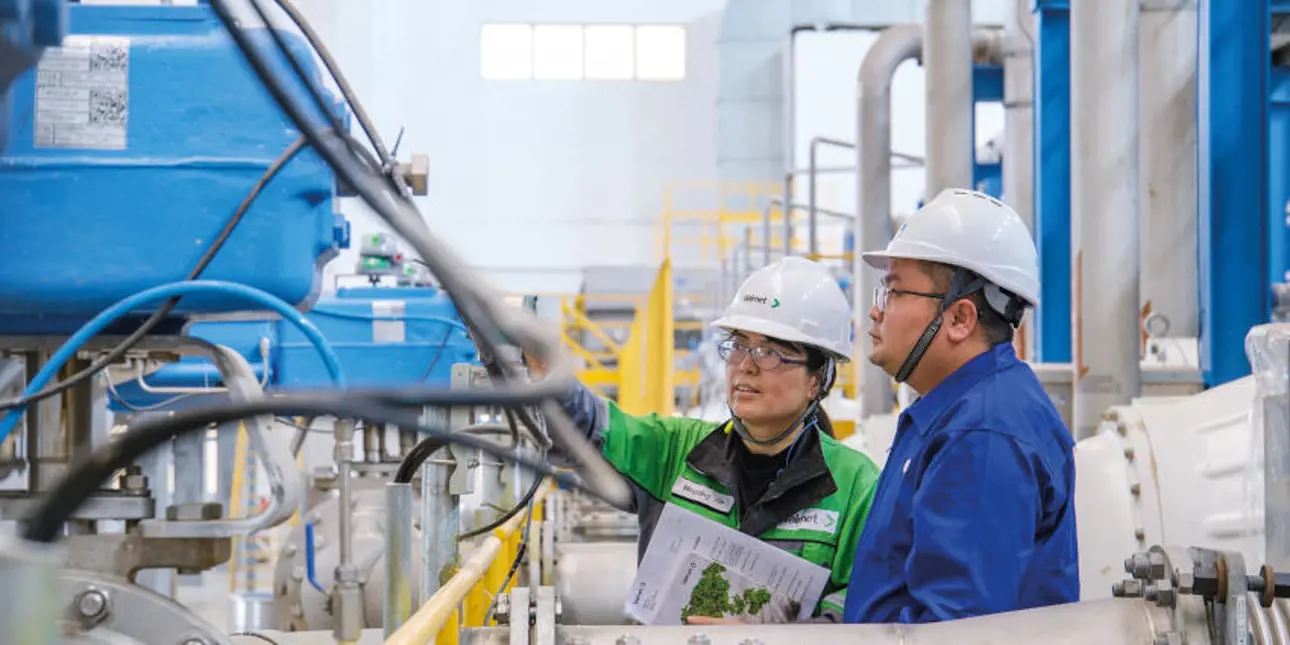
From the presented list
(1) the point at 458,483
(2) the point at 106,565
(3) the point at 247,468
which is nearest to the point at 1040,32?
(1) the point at 458,483

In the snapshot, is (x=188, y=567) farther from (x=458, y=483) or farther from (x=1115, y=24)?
(x=1115, y=24)

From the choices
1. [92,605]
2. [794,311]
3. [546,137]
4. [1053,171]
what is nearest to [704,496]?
[794,311]

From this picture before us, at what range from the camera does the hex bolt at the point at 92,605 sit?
1.39 m

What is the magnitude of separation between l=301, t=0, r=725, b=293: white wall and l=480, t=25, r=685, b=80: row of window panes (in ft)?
0.40

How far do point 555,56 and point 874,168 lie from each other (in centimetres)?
1184

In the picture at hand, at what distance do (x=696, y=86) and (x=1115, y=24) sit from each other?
14.1 meters

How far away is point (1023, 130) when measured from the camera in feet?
21.2

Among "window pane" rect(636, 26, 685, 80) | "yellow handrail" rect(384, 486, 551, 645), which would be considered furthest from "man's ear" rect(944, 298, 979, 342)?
"window pane" rect(636, 26, 685, 80)

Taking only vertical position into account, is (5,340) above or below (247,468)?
above

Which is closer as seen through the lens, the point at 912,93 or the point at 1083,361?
the point at 1083,361

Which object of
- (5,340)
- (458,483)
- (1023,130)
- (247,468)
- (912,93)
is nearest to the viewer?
(458,483)

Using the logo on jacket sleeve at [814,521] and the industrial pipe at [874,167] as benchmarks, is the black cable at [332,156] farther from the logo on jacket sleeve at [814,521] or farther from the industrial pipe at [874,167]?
the industrial pipe at [874,167]

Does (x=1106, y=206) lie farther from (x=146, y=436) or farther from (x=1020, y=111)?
(x=146, y=436)

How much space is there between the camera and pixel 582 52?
695 inches
